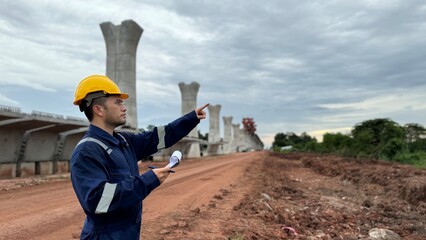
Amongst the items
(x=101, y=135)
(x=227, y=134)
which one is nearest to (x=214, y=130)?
(x=227, y=134)

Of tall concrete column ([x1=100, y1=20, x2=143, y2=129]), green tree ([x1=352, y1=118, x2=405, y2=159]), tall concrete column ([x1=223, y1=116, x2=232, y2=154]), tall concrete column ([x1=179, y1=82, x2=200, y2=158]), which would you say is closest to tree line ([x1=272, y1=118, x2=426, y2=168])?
green tree ([x1=352, y1=118, x2=405, y2=159])

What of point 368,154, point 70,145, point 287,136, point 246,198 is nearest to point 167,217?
point 246,198

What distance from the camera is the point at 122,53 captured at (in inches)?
1244

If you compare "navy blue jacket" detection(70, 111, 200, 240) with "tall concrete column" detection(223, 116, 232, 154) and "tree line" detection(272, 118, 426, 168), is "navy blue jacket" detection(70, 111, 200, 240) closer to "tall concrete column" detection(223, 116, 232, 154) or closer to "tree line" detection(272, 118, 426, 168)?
"tree line" detection(272, 118, 426, 168)

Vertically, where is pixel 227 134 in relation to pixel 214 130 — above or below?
above

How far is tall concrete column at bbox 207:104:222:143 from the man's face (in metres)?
73.8

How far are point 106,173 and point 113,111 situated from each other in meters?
0.49

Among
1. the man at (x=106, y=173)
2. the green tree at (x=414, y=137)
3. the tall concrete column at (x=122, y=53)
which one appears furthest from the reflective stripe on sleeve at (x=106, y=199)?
the green tree at (x=414, y=137)

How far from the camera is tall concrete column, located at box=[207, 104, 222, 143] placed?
78.0 m

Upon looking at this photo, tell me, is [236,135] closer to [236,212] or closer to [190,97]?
[190,97]

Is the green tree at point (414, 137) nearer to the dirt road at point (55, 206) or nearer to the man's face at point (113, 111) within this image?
the dirt road at point (55, 206)

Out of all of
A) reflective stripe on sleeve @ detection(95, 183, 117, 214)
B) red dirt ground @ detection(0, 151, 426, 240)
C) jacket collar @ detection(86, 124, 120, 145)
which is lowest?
red dirt ground @ detection(0, 151, 426, 240)

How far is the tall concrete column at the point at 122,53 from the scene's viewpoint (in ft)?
103

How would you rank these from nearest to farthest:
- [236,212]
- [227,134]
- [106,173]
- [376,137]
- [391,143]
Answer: [106,173], [236,212], [391,143], [376,137], [227,134]
